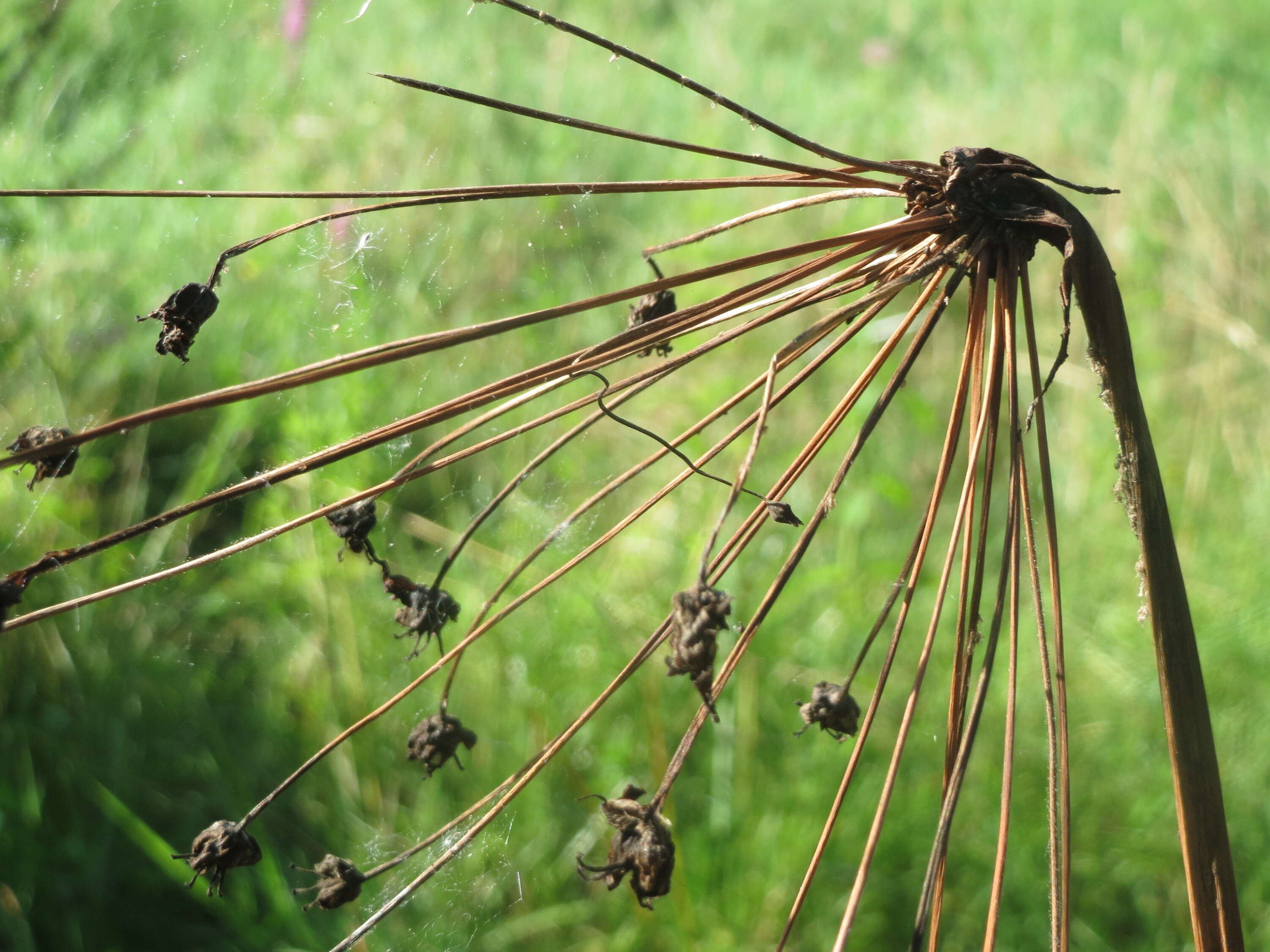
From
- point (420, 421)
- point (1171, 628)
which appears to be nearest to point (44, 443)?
point (420, 421)

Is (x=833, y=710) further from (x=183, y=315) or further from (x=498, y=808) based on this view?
(x=183, y=315)

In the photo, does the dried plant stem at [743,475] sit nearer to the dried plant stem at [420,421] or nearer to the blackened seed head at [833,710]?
the dried plant stem at [420,421]

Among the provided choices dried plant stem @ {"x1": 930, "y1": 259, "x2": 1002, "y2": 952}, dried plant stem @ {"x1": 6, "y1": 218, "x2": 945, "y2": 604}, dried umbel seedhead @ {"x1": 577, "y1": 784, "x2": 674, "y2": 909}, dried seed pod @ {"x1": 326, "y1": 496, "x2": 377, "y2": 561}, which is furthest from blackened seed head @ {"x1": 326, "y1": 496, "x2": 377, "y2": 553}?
dried plant stem @ {"x1": 930, "y1": 259, "x2": 1002, "y2": 952}

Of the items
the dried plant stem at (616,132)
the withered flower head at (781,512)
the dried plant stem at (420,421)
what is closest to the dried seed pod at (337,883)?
the dried plant stem at (420,421)

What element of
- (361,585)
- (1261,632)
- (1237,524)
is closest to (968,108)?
(1237,524)

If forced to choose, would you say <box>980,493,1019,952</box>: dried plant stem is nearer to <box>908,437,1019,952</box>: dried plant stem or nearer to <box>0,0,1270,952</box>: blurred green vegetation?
<box>908,437,1019,952</box>: dried plant stem

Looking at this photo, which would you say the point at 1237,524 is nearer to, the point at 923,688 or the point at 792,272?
the point at 923,688

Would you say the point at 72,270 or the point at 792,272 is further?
the point at 72,270
